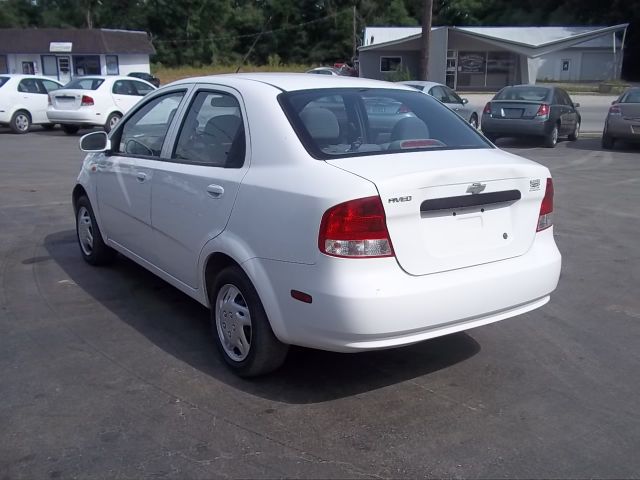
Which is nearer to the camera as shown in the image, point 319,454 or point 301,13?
point 319,454

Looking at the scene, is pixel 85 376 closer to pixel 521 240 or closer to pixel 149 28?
pixel 521 240

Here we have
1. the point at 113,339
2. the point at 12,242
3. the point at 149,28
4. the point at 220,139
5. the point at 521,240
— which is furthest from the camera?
the point at 149,28

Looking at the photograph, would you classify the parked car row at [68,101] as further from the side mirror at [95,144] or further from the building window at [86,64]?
the building window at [86,64]

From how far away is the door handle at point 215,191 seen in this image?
4.20 m

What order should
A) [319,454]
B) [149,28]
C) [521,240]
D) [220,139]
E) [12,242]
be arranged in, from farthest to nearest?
[149,28] < [12,242] < [220,139] < [521,240] < [319,454]

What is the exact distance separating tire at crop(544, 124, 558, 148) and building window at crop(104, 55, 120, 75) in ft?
126

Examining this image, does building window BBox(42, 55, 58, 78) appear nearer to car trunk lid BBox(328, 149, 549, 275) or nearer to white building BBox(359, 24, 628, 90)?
white building BBox(359, 24, 628, 90)

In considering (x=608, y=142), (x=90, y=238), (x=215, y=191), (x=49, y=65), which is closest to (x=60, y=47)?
(x=49, y=65)

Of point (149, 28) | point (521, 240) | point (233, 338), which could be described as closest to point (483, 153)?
point (521, 240)

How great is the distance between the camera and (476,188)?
12.6 feet

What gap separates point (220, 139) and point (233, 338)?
50.2 inches

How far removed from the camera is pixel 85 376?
4.25 metres

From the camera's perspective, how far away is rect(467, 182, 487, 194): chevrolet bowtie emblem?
3.80m

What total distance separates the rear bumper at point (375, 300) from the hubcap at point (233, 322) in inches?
13.0
